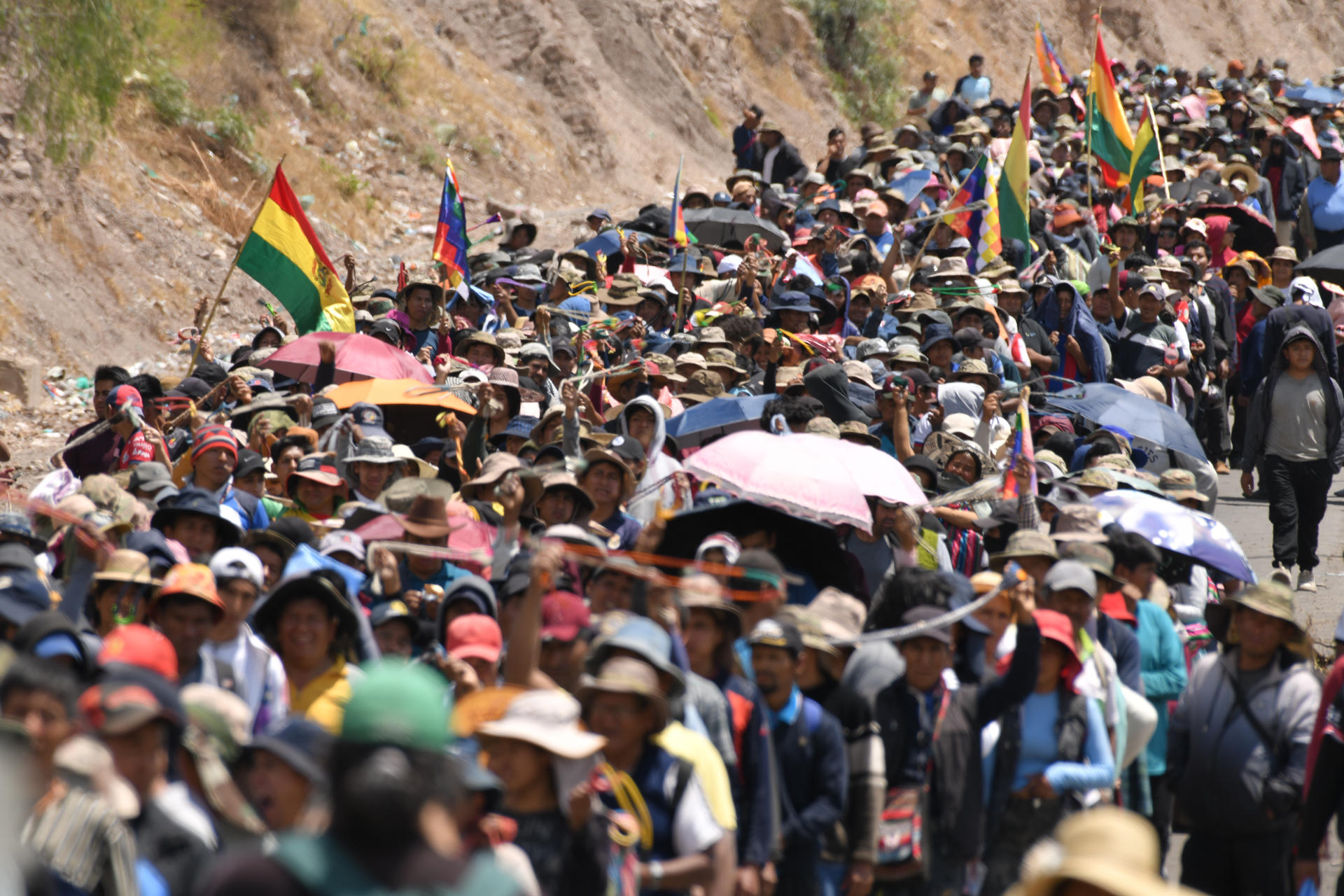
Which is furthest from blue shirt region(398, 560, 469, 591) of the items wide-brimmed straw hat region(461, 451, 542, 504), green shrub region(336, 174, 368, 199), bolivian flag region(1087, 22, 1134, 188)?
green shrub region(336, 174, 368, 199)

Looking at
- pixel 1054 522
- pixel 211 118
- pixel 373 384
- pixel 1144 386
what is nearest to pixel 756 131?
pixel 211 118

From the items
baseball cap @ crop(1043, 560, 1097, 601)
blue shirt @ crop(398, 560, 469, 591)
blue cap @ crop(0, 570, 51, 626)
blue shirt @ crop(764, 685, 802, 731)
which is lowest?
blue shirt @ crop(398, 560, 469, 591)

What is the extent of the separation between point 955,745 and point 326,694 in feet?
6.75

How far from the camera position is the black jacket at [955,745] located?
5.40m

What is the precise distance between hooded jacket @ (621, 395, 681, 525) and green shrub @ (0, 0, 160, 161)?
33.8ft

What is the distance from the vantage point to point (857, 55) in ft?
124

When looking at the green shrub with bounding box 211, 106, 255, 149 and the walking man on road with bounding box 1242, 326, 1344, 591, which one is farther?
the green shrub with bounding box 211, 106, 255, 149

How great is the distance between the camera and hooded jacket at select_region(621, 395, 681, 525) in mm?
8047

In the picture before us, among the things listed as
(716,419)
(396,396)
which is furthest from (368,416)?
(716,419)

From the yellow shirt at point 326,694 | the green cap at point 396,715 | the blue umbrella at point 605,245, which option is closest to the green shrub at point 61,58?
the blue umbrella at point 605,245

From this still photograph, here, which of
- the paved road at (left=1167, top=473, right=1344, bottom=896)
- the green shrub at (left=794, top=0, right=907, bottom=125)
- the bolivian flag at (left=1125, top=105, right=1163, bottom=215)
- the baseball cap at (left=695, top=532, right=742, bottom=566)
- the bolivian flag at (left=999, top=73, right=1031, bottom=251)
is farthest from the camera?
the green shrub at (left=794, top=0, right=907, bottom=125)

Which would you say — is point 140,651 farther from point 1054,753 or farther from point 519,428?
point 519,428

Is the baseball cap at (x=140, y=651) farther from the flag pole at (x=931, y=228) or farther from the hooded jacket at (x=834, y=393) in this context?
the flag pole at (x=931, y=228)

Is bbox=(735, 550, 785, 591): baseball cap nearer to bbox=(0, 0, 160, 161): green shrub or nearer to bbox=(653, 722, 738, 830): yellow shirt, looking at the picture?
bbox=(653, 722, 738, 830): yellow shirt
